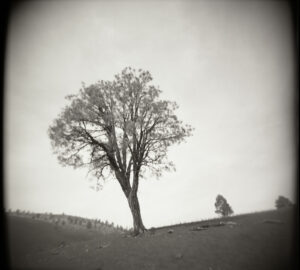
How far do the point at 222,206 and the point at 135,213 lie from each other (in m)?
32.1

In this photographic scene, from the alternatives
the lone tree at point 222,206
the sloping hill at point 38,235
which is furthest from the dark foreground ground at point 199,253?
the lone tree at point 222,206

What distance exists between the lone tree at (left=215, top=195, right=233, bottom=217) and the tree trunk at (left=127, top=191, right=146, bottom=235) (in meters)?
31.5

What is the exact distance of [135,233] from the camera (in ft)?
48.8

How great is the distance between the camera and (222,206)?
41.2m

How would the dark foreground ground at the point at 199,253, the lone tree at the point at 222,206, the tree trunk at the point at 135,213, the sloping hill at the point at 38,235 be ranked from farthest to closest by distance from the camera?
the lone tree at the point at 222,206 → the sloping hill at the point at 38,235 → the tree trunk at the point at 135,213 → the dark foreground ground at the point at 199,253

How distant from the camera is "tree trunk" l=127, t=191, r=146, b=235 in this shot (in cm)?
1528

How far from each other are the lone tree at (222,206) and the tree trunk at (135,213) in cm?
3148

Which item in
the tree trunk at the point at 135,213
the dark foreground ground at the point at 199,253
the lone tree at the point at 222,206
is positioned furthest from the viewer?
the lone tree at the point at 222,206

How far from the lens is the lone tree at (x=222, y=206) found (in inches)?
1608

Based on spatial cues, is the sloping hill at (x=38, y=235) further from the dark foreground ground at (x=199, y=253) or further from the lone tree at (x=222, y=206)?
the lone tree at (x=222, y=206)

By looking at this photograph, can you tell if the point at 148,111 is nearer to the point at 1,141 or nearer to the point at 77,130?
the point at 77,130

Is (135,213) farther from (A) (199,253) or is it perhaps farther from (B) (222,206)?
(B) (222,206)

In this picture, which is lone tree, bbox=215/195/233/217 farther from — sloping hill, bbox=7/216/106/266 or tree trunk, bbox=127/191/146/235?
tree trunk, bbox=127/191/146/235

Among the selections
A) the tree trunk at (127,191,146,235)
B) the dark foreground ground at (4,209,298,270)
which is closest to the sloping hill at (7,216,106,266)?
the dark foreground ground at (4,209,298,270)
